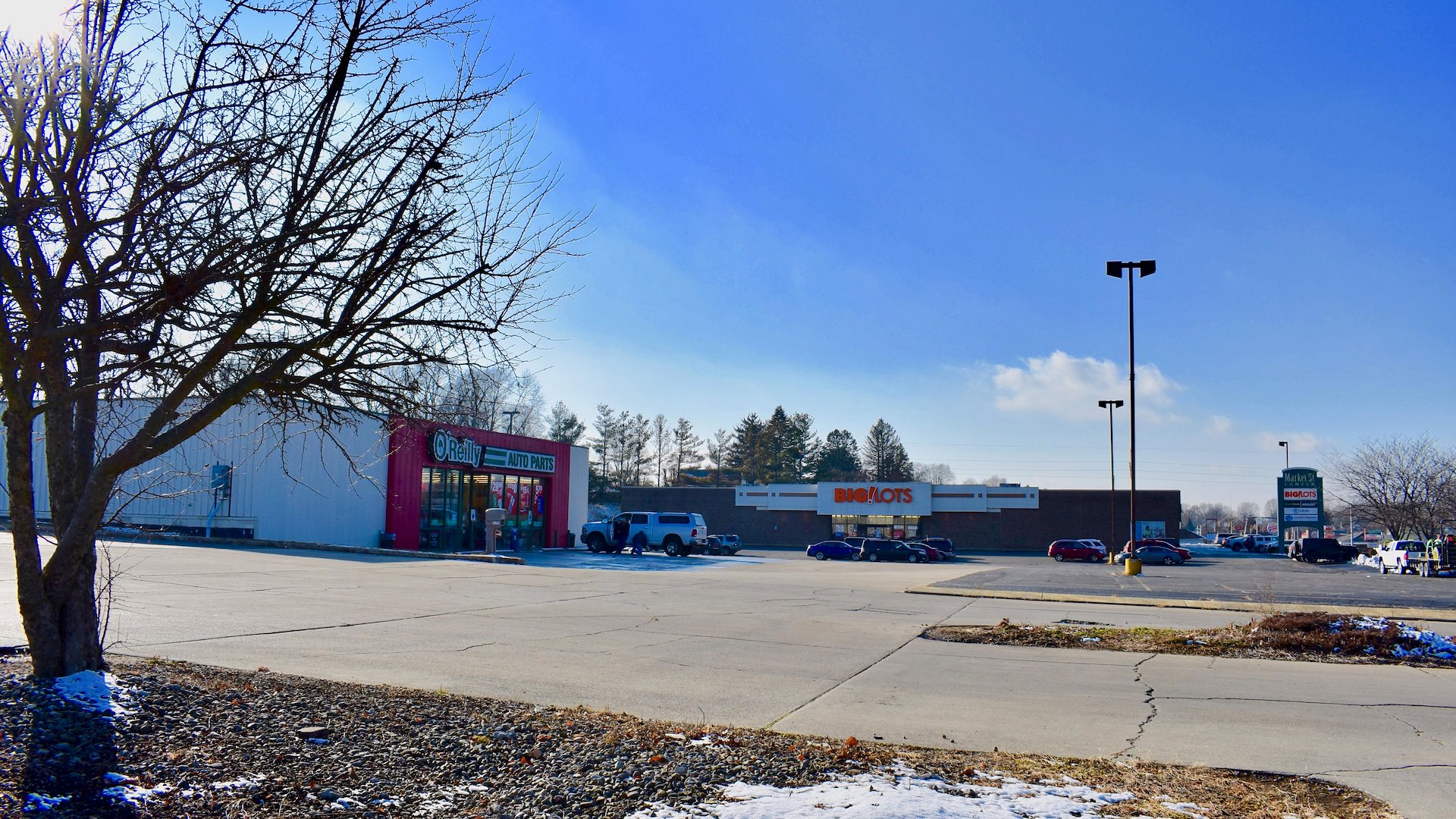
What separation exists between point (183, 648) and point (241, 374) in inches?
174

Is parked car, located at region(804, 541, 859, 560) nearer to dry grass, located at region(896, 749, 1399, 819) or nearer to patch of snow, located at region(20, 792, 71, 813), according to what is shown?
dry grass, located at region(896, 749, 1399, 819)

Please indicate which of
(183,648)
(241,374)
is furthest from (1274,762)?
(183,648)

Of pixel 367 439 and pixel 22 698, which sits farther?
pixel 367 439

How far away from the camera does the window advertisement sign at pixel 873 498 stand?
6825cm

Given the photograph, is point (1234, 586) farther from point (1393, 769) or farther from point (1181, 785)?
point (1181, 785)

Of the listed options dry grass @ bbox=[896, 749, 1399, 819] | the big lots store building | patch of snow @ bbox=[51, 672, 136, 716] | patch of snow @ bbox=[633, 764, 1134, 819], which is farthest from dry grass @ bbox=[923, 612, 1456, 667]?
the big lots store building

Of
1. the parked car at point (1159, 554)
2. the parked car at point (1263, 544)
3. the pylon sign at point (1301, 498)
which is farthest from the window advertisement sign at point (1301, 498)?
the parked car at point (1159, 554)

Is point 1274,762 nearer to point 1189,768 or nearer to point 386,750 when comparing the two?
point 1189,768

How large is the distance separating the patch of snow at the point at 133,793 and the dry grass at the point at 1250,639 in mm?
10562

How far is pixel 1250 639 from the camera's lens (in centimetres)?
1244

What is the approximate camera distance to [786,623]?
1474cm

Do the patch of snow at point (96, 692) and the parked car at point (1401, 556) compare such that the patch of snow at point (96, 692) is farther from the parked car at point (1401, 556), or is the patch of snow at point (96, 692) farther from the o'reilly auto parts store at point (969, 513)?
the o'reilly auto parts store at point (969, 513)

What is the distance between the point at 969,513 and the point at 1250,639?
57.0 m

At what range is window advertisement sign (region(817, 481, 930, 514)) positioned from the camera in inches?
2687
